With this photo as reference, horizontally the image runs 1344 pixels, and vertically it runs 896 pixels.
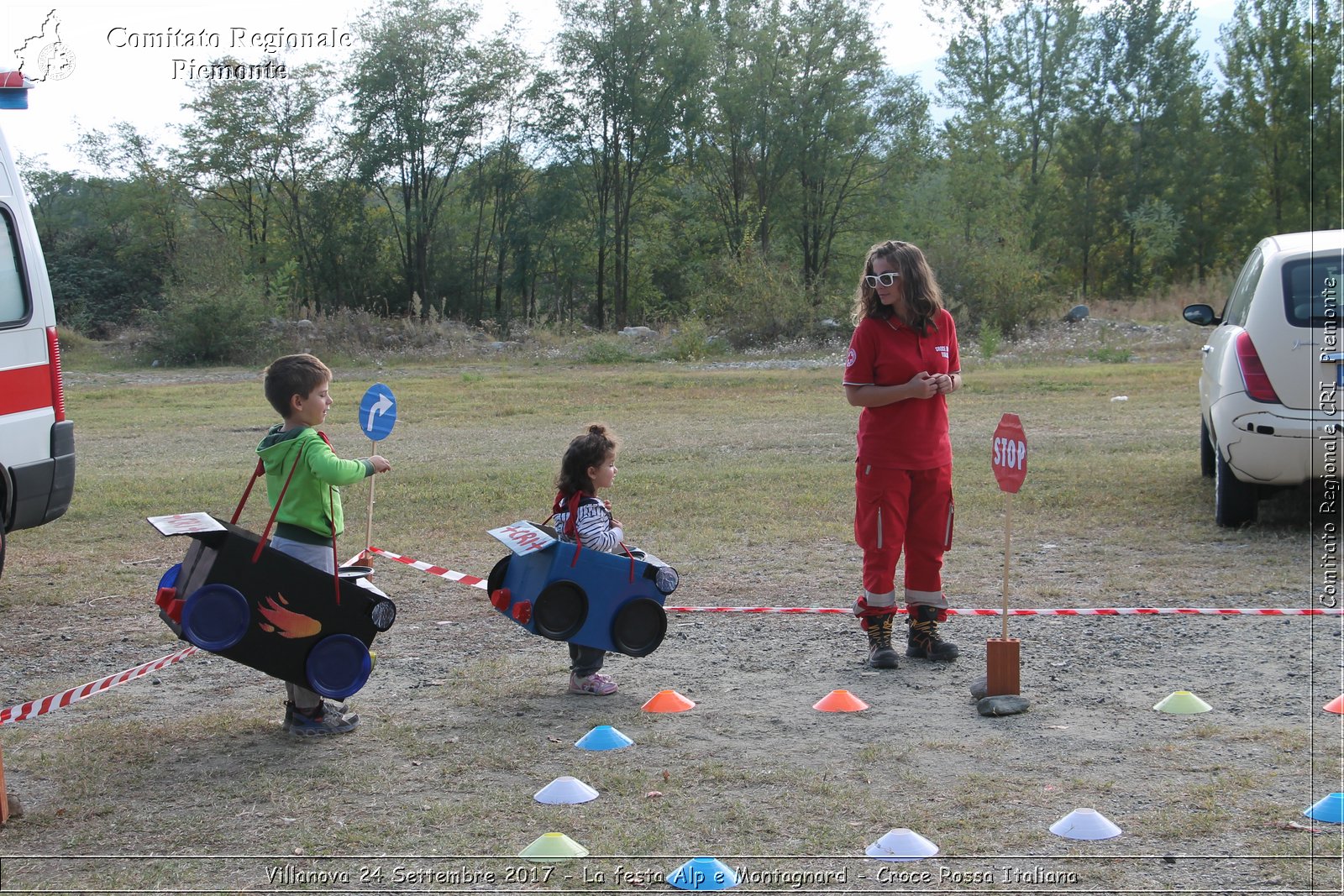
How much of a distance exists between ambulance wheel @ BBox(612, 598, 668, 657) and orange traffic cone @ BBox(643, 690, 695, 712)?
26 cm

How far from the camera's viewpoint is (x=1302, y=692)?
4902mm

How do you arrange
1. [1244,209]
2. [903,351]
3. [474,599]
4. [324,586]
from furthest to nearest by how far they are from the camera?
1. [1244,209]
2. [474,599]
3. [903,351]
4. [324,586]

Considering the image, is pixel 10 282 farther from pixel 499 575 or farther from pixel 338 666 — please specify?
pixel 338 666

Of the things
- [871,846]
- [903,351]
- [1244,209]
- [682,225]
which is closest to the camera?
[871,846]

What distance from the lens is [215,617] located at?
4410mm

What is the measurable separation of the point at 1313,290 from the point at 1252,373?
0.63 m

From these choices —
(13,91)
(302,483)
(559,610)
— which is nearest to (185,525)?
(302,483)

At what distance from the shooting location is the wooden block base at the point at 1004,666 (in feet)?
15.8

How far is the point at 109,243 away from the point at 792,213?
25.0 meters

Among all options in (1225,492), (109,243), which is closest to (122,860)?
(1225,492)

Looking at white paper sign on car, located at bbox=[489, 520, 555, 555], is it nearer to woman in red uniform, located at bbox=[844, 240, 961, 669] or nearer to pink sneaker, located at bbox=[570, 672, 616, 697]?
pink sneaker, located at bbox=[570, 672, 616, 697]

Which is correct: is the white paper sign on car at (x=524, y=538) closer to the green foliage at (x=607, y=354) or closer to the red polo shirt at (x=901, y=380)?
the red polo shirt at (x=901, y=380)

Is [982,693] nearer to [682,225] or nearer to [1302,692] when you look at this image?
[1302,692]

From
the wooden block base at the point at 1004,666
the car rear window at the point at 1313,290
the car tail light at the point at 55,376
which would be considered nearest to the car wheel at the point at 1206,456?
the car rear window at the point at 1313,290
